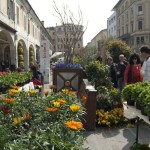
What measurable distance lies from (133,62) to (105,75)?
61.3 inches

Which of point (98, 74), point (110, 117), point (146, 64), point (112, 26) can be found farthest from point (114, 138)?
point (112, 26)

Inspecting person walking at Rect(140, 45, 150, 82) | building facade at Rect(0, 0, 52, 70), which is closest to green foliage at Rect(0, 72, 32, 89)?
person walking at Rect(140, 45, 150, 82)

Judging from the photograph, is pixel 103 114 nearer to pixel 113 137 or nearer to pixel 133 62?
pixel 113 137

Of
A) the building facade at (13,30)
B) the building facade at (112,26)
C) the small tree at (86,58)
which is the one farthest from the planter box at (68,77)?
the building facade at (112,26)

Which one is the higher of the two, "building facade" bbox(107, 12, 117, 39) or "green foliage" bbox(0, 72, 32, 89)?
"building facade" bbox(107, 12, 117, 39)

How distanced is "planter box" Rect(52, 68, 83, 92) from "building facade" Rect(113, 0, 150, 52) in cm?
4538

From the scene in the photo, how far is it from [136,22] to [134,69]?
55.9 metres

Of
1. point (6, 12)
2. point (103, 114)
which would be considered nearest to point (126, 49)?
point (6, 12)

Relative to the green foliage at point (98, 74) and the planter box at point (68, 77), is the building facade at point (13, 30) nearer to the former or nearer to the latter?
the planter box at point (68, 77)

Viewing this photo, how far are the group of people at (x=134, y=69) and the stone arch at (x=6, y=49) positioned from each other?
1282cm

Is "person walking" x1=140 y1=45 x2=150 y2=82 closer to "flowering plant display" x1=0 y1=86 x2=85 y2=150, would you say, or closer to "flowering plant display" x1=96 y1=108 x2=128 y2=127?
"flowering plant display" x1=96 y1=108 x2=128 y2=127

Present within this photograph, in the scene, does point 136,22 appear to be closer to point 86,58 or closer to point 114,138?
point 86,58

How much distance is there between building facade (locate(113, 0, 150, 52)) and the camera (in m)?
59.1

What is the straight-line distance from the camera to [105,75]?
8766mm
